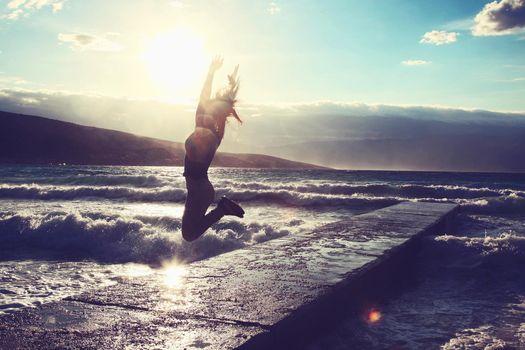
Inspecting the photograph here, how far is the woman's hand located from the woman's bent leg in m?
1.32

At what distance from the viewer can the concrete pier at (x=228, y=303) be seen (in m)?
2.86

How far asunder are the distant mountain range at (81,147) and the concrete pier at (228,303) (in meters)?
82.5

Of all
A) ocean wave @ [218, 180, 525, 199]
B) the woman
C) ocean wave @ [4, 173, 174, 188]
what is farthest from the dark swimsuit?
ocean wave @ [4, 173, 174, 188]

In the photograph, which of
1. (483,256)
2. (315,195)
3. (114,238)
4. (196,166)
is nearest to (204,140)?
(196,166)

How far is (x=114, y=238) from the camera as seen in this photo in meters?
10.1

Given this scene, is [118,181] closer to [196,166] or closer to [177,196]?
[177,196]

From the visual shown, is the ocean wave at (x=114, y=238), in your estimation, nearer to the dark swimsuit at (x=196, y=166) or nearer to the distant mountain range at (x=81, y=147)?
the dark swimsuit at (x=196, y=166)

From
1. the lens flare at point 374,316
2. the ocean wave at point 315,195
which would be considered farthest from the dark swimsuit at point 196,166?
the ocean wave at point 315,195

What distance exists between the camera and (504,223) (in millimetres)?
12375

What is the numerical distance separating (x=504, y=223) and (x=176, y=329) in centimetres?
1190

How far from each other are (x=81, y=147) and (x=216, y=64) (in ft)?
305

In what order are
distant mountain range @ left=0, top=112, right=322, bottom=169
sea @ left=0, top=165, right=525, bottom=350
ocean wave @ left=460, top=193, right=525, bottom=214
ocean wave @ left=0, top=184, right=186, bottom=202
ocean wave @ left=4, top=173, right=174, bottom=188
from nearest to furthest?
sea @ left=0, top=165, right=525, bottom=350, ocean wave @ left=460, top=193, right=525, bottom=214, ocean wave @ left=0, top=184, right=186, bottom=202, ocean wave @ left=4, top=173, right=174, bottom=188, distant mountain range @ left=0, top=112, right=322, bottom=169

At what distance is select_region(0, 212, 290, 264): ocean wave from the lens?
8938mm

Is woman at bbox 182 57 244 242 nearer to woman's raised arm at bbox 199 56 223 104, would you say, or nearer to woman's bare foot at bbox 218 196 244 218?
woman's raised arm at bbox 199 56 223 104
